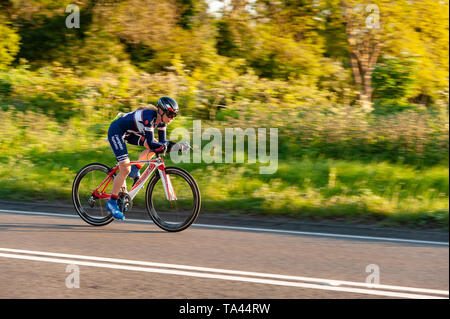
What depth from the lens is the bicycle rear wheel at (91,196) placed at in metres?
8.35

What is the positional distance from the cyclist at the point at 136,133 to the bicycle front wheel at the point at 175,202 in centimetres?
36

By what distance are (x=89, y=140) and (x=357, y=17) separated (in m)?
10.5

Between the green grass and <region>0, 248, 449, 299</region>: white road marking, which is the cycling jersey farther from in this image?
<region>0, 248, 449, 299</region>: white road marking

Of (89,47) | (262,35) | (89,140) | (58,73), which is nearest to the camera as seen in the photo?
(89,140)

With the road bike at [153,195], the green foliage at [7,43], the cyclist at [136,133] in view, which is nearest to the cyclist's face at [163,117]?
the cyclist at [136,133]

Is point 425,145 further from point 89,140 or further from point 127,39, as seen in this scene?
point 127,39

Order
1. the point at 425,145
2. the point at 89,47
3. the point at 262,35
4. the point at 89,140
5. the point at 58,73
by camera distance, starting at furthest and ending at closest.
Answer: the point at 262,35, the point at 89,47, the point at 58,73, the point at 89,140, the point at 425,145

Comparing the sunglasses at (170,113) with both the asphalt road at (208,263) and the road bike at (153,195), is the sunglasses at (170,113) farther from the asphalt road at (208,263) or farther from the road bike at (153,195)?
the asphalt road at (208,263)

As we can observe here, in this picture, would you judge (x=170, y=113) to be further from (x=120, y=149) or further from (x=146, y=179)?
(x=146, y=179)

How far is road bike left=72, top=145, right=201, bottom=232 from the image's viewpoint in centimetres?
784

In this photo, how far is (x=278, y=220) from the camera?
9.05 meters

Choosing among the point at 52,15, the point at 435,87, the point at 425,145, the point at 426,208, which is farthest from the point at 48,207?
the point at 435,87

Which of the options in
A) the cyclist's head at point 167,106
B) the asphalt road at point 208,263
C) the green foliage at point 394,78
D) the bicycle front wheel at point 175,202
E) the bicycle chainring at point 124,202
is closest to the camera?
the asphalt road at point 208,263

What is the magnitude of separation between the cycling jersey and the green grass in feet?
5.06
